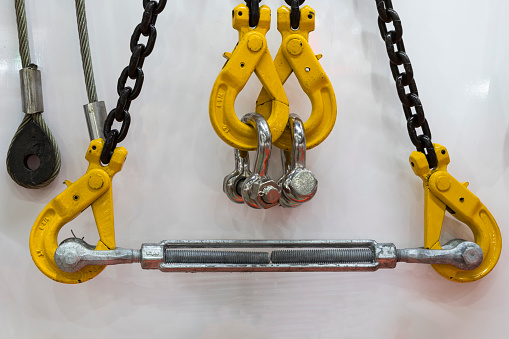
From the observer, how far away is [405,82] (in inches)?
35.5

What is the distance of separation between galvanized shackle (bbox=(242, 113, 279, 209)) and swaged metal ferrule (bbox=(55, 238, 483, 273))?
97mm

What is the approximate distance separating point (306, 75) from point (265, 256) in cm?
32

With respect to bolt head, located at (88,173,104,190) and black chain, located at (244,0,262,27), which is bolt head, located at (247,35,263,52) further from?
bolt head, located at (88,173,104,190)

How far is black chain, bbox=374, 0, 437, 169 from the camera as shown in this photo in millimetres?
895

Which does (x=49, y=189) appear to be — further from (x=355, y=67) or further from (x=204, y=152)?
(x=355, y=67)

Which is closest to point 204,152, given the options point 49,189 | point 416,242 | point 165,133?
point 165,133

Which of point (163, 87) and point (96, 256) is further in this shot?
point (163, 87)

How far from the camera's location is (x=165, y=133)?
955mm

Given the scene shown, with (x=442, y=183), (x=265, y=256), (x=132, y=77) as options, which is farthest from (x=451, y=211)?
(x=132, y=77)

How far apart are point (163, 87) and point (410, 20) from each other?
49 cm

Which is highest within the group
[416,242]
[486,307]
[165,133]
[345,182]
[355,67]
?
[355,67]

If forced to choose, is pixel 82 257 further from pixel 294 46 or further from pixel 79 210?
pixel 294 46

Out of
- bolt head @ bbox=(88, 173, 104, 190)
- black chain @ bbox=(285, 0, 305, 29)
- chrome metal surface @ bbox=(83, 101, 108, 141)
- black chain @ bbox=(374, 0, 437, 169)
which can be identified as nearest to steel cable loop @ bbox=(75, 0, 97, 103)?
chrome metal surface @ bbox=(83, 101, 108, 141)

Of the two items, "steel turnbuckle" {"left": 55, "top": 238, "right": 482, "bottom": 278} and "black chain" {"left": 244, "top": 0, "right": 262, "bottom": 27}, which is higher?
"black chain" {"left": 244, "top": 0, "right": 262, "bottom": 27}
